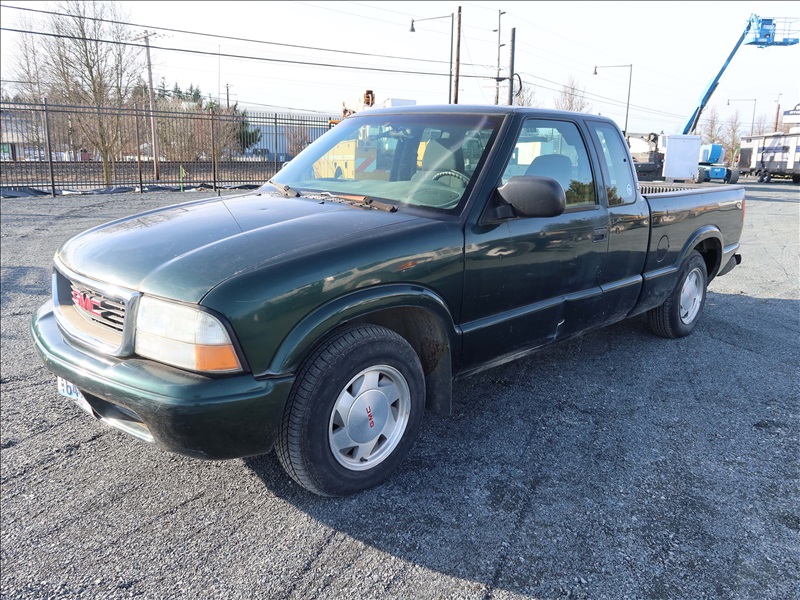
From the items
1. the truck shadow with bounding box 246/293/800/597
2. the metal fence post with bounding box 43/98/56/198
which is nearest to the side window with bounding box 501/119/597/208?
the truck shadow with bounding box 246/293/800/597

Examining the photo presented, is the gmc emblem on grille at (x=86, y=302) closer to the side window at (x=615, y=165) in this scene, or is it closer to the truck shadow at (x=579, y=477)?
the truck shadow at (x=579, y=477)

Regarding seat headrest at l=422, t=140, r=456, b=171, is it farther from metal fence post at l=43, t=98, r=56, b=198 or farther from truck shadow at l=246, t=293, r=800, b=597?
metal fence post at l=43, t=98, r=56, b=198

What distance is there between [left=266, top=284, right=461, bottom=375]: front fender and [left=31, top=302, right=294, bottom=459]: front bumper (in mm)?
103

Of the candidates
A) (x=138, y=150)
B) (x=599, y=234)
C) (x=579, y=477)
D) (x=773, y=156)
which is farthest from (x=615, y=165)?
(x=773, y=156)

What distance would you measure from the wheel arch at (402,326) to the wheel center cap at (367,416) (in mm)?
363

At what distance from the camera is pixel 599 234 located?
4031mm

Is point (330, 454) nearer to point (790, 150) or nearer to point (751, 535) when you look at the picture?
point (751, 535)

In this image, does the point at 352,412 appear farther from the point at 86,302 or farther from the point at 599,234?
the point at 599,234

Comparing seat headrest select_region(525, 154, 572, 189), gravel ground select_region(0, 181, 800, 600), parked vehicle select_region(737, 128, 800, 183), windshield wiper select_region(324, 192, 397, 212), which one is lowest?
gravel ground select_region(0, 181, 800, 600)

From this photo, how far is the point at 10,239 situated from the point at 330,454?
8975 mm

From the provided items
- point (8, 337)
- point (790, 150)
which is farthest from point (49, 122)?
point (790, 150)

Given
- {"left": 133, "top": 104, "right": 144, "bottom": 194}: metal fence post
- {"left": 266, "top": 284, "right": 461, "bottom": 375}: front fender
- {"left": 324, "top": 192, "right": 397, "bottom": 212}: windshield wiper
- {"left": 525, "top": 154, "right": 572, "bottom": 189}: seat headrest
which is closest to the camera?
{"left": 266, "top": 284, "right": 461, "bottom": 375}: front fender

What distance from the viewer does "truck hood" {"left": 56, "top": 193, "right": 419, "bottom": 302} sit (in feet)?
8.18

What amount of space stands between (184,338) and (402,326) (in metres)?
1.19
